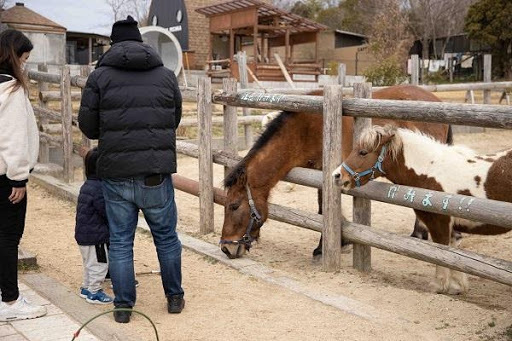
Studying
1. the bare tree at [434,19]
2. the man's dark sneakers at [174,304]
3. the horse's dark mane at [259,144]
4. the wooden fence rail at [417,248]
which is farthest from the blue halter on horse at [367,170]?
the bare tree at [434,19]

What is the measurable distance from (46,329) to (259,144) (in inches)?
94.4

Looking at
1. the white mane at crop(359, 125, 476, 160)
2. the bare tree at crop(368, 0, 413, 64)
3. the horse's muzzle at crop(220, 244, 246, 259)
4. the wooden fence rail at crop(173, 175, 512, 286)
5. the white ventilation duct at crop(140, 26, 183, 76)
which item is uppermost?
the bare tree at crop(368, 0, 413, 64)

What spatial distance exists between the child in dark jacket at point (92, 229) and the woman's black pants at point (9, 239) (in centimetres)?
46

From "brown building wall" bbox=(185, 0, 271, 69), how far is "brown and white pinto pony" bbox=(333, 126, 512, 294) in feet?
89.3

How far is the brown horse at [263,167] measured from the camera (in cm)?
542

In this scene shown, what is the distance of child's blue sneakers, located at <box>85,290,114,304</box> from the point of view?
173 inches

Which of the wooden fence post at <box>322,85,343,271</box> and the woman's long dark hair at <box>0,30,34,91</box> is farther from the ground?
the woman's long dark hair at <box>0,30,34,91</box>

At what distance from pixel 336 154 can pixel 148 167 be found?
166cm

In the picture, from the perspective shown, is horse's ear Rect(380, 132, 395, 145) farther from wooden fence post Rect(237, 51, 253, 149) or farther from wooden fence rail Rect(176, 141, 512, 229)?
wooden fence post Rect(237, 51, 253, 149)

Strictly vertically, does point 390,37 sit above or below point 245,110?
above

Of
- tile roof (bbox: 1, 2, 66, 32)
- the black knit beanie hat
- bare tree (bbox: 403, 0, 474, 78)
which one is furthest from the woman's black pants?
bare tree (bbox: 403, 0, 474, 78)

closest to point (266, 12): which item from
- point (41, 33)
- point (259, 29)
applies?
point (259, 29)

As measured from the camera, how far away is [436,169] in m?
4.77

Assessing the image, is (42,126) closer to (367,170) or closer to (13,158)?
(13,158)
